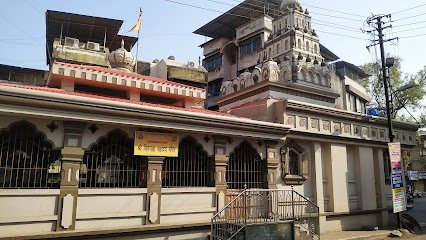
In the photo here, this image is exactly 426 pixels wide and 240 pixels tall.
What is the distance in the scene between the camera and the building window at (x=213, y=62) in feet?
118

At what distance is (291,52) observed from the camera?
59.4 feet

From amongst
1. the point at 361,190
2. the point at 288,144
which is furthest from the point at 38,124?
the point at 361,190

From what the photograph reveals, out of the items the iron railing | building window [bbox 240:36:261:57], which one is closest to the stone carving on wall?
the iron railing

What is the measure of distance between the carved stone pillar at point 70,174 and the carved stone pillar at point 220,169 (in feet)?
14.9

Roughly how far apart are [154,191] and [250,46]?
80.3ft

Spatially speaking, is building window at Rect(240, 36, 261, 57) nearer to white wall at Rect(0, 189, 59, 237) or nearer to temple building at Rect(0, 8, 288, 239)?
temple building at Rect(0, 8, 288, 239)

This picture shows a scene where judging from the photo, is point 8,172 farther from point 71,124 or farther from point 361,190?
point 361,190

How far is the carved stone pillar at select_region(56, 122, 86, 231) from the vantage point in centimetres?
881

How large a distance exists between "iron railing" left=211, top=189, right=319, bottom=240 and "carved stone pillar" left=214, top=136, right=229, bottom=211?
1.63 ft

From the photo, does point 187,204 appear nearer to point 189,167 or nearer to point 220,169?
point 189,167

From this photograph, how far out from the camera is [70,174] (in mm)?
Result: 9086

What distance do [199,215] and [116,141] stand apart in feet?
12.2

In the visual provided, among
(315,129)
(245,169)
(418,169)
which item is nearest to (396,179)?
(315,129)

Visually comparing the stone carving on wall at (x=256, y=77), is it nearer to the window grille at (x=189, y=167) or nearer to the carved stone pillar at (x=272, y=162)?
the carved stone pillar at (x=272, y=162)
